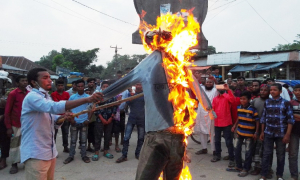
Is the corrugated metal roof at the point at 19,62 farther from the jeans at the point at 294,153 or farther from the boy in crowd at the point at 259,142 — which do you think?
the jeans at the point at 294,153

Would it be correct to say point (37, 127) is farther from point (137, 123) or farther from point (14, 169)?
point (137, 123)

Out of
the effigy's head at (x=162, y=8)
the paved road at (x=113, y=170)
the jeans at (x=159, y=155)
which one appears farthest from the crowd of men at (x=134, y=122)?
the effigy's head at (x=162, y=8)

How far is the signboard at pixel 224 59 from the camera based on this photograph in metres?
19.5

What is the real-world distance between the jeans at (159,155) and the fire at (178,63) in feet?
0.69

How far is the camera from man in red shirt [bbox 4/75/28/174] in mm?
5539

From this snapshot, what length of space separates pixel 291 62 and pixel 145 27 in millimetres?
17073

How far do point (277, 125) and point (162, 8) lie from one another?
858 centimetres

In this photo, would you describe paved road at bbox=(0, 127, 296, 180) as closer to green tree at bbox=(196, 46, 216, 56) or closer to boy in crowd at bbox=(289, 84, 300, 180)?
boy in crowd at bbox=(289, 84, 300, 180)

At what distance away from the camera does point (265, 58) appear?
1802 cm

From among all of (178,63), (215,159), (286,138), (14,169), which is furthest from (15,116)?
(286,138)

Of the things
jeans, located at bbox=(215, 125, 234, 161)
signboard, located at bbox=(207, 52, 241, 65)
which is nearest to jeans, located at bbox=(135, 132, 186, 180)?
jeans, located at bbox=(215, 125, 234, 161)

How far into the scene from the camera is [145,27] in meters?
3.55

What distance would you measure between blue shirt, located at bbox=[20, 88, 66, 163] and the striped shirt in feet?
12.9

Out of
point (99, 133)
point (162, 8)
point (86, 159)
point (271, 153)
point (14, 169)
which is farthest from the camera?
point (162, 8)
